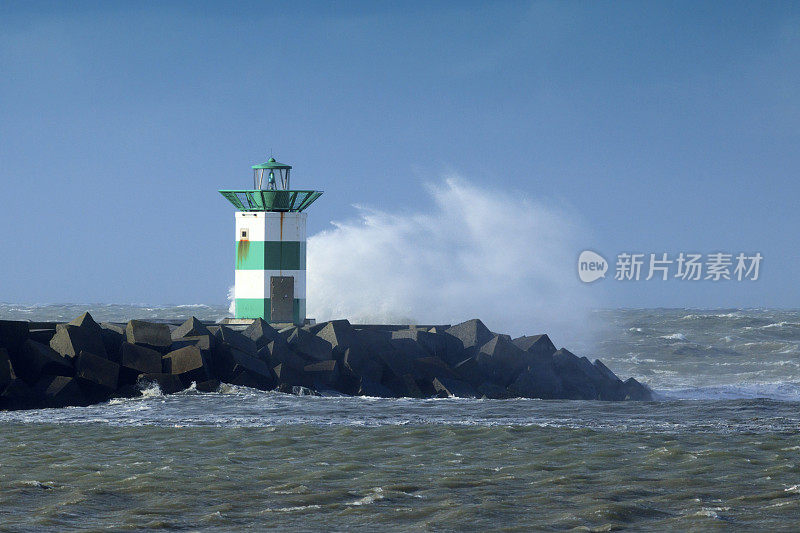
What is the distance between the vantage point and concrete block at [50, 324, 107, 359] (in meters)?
11.3

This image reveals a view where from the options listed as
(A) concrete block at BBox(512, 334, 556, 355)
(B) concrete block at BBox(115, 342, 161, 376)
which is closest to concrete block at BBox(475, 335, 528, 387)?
(A) concrete block at BBox(512, 334, 556, 355)

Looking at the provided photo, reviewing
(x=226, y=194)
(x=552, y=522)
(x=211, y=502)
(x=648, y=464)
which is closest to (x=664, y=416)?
(x=648, y=464)

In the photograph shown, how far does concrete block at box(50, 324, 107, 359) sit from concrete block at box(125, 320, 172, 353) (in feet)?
1.28

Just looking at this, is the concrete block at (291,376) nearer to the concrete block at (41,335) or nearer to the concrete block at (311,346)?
the concrete block at (311,346)

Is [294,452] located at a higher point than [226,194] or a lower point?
lower

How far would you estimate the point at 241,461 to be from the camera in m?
7.46

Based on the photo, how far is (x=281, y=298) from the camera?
1447cm

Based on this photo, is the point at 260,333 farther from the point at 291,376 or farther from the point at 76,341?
the point at 76,341

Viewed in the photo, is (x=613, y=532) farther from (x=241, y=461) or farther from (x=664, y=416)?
(x=664, y=416)

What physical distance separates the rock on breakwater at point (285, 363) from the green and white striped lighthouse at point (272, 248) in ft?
2.41

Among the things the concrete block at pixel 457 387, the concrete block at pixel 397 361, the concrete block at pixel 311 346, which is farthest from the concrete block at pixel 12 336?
the concrete block at pixel 457 387

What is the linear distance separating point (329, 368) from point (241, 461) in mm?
4614

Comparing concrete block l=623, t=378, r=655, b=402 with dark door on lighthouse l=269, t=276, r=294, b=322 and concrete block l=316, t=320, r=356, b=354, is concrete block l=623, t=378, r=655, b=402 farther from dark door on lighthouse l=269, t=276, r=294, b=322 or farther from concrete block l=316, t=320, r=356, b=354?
dark door on lighthouse l=269, t=276, r=294, b=322

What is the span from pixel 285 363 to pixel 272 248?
8.56ft
